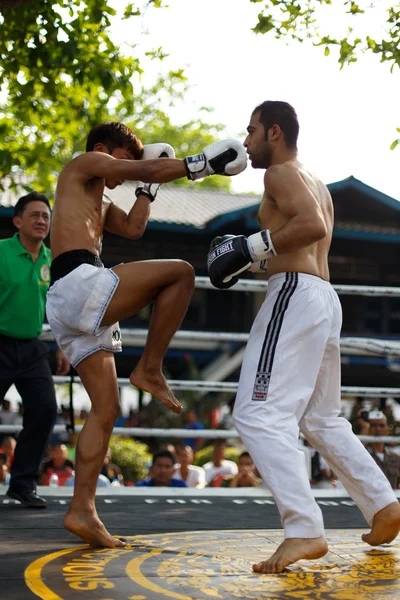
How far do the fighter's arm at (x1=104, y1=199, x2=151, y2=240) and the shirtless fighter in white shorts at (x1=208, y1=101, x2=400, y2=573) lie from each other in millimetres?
509

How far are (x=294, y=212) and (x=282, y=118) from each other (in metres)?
0.48

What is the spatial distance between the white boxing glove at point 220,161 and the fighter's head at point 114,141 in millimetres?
384

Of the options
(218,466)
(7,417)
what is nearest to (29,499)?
(218,466)

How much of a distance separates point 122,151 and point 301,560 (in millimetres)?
1855

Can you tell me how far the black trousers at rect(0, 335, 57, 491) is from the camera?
16.0ft

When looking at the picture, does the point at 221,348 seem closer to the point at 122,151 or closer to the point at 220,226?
the point at 220,226

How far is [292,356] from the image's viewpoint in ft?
11.3

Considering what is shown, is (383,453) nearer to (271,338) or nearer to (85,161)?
(271,338)

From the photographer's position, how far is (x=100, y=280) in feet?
11.9

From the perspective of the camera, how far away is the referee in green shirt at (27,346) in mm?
4879

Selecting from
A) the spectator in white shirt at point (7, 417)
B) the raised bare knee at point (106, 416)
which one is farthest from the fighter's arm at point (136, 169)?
the spectator in white shirt at point (7, 417)

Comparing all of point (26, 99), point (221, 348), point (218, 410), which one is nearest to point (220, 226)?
point (221, 348)

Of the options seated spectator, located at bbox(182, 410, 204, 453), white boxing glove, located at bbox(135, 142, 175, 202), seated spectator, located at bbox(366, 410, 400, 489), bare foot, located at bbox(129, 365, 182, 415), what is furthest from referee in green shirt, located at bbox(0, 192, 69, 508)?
seated spectator, located at bbox(182, 410, 204, 453)

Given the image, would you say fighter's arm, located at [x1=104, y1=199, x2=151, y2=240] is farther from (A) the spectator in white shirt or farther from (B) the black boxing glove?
(A) the spectator in white shirt
